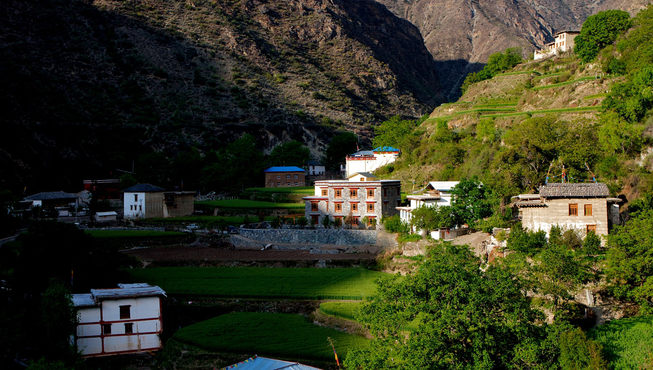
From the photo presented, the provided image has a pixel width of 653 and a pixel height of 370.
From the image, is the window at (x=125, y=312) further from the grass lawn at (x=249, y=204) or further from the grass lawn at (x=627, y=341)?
the grass lawn at (x=249, y=204)

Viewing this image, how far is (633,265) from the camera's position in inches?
1210

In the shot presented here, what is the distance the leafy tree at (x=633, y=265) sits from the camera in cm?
3033

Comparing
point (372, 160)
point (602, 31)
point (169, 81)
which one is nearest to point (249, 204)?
point (372, 160)

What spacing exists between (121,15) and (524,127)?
144919mm

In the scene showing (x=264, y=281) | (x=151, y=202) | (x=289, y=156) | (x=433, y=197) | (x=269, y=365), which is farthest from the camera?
(x=289, y=156)

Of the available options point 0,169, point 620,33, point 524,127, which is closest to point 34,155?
point 0,169

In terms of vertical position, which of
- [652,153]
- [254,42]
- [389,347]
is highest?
[254,42]

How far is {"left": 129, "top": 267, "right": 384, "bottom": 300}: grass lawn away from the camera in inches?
1713

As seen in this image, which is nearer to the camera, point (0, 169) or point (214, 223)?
point (214, 223)

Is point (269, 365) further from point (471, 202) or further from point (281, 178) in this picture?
point (281, 178)

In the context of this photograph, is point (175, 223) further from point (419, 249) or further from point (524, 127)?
point (524, 127)

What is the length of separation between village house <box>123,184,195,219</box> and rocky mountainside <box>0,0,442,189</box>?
27.4 meters

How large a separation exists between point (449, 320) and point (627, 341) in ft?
34.6

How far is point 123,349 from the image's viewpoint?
109 feet
